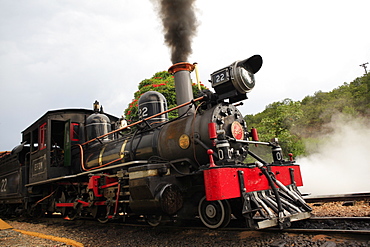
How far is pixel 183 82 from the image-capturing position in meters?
5.97

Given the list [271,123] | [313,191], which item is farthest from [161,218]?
[271,123]

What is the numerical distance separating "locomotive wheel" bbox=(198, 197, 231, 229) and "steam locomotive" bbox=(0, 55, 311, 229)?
0.01 m

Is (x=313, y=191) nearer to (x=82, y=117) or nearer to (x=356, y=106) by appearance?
(x=82, y=117)

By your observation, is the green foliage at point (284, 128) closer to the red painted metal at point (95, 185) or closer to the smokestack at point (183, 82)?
the smokestack at point (183, 82)

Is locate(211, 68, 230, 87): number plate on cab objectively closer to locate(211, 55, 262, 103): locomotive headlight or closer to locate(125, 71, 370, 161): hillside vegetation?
locate(211, 55, 262, 103): locomotive headlight

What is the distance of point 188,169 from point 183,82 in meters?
2.20

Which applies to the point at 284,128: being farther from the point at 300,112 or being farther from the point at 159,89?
the point at 159,89

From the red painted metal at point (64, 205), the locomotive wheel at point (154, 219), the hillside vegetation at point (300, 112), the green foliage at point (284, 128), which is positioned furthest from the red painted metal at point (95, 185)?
the green foliage at point (284, 128)

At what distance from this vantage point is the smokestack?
5.91 m

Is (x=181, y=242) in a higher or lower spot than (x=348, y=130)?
lower

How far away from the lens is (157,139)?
507 cm

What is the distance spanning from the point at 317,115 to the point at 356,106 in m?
4.70

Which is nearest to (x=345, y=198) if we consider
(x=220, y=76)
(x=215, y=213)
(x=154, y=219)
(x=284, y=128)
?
(x=215, y=213)

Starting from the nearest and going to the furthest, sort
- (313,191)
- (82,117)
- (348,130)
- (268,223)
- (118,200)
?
(268,223), (118,200), (82,117), (313,191), (348,130)
